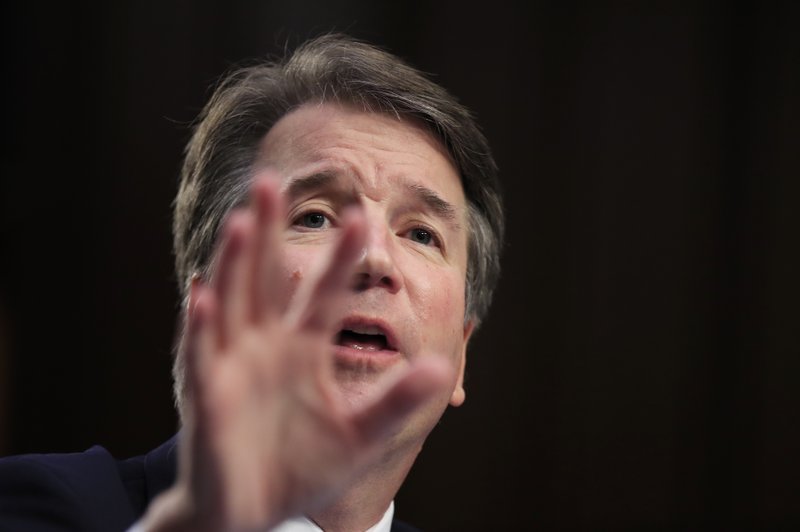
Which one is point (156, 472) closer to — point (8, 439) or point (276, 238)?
point (276, 238)

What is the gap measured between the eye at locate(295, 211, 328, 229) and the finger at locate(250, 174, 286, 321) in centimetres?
91

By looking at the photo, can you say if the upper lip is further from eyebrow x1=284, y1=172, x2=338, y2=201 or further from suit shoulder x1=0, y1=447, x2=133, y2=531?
suit shoulder x1=0, y1=447, x2=133, y2=531

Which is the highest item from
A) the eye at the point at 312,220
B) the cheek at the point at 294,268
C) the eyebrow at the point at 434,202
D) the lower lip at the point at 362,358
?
the eyebrow at the point at 434,202

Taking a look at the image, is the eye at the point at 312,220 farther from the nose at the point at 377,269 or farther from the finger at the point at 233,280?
the finger at the point at 233,280

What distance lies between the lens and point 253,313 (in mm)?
1002

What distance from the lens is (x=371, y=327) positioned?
170 centimetres

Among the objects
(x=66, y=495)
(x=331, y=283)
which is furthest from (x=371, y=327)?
(x=331, y=283)

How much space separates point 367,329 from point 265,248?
0.72 meters

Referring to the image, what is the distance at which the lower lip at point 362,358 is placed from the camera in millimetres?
1624

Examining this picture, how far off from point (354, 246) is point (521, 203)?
2823 millimetres

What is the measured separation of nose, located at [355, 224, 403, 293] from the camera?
5.56ft

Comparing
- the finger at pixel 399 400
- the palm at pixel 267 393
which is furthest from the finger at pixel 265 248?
the finger at pixel 399 400

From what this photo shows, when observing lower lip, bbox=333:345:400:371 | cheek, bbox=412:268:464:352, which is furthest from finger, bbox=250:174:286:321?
cheek, bbox=412:268:464:352

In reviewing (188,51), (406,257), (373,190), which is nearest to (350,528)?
(406,257)
